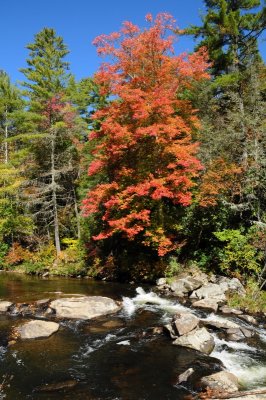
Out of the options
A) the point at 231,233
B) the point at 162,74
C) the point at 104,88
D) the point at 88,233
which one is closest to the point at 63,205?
the point at 88,233

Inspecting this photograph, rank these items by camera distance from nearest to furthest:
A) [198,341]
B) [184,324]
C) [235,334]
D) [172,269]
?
[198,341] → [184,324] → [235,334] → [172,269]

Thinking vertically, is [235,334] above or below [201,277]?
below

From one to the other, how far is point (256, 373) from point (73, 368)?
173 inches

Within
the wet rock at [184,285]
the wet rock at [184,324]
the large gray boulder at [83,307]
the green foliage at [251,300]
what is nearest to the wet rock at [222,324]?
the wet rock at [184,324]

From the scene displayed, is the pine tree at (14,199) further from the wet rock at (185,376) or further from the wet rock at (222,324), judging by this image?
the wet rock at (185,376)

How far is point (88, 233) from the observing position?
23.4 m

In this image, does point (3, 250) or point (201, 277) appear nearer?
point (201, 277)

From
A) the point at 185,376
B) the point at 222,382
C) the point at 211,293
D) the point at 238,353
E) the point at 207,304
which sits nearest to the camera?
the point at 222,382

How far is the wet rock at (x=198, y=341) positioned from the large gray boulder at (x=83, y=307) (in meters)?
3.77

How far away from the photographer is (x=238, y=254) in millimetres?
15500

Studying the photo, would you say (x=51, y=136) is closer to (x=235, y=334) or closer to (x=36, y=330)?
(x=36, y=330)

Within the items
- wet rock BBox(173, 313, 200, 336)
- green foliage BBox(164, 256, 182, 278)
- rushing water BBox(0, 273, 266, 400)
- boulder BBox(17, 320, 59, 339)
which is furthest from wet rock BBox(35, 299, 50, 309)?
green foliage BBox(164, 256, 182, 278)

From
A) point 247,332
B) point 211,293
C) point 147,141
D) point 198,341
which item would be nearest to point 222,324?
point 247,332

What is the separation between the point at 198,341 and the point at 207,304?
12.8 ft
